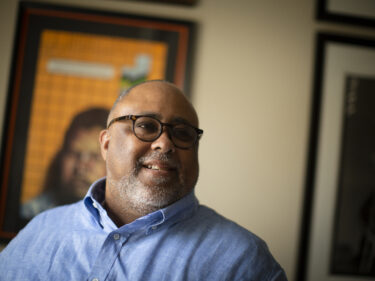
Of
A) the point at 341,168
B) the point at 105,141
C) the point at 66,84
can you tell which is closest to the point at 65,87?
the point at 66,84

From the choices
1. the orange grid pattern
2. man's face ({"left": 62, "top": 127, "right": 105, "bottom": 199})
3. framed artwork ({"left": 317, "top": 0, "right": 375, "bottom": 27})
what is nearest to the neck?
man's face ({"left": 62, "top": 127, "right": 105, "bottom": 199})

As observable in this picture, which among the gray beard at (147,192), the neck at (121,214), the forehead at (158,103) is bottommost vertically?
the neck at (121,214)

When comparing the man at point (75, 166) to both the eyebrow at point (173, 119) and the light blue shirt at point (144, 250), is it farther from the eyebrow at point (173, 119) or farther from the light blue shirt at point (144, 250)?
the eyebrow at point (173, 119)

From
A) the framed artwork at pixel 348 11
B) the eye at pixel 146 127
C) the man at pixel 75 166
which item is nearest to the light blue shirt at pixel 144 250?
the eye at pixel 146 127

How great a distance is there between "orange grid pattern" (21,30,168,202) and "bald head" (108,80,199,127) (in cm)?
45

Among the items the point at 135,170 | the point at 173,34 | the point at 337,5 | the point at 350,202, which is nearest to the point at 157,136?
the point at 135,170

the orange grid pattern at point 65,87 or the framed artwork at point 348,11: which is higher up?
the framed artwork at point 348,11

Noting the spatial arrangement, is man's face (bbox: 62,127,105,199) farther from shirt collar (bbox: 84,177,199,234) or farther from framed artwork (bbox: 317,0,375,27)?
framed artwork (bbox: 317,0,375,27)

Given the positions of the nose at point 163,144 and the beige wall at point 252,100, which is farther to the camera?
the beige wall at point 252,100

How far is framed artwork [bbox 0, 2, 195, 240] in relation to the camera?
4.25 ft

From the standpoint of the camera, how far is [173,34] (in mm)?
1347

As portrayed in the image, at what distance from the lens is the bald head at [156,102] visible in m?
0.87

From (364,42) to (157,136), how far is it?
125 centimetres

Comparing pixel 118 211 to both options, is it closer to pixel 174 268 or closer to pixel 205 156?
pixel 174 268
